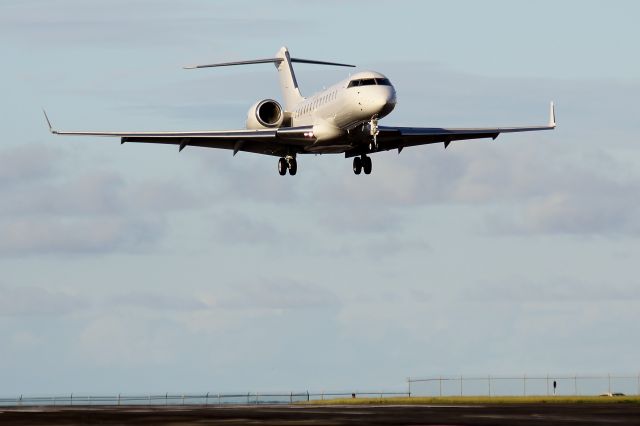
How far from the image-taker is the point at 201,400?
220 feet

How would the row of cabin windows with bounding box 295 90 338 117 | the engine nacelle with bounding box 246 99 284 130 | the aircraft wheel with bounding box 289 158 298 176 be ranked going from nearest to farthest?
the row of cabin windows with bounding box 295 90 338 117 < the aircraft wheel with bounding box 289 158 298 176 < the engine nacelle with bounding box 246 99 284 130

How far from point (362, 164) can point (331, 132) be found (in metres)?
4.07

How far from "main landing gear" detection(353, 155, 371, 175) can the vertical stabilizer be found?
18.6m

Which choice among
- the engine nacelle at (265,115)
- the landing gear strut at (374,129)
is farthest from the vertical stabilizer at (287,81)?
the landing gear strut at (374,129)

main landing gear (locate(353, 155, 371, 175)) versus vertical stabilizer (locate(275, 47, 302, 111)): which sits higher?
vertical stabilizer (locate(275, 47, 302, 111))

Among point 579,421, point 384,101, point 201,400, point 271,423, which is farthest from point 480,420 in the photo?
point 201,400

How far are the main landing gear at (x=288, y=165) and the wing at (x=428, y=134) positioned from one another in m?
2.91

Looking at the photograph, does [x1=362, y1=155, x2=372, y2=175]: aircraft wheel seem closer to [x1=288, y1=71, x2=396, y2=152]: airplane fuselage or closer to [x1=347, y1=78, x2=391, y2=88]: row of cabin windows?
[x1=288, y1=71, x2=396, y2=152]: airplane fuselage

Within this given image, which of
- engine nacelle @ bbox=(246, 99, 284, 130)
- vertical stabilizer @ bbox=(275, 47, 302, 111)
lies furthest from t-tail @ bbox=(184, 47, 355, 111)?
engine nacelle @ bbox=(246, 99, 284, 130)

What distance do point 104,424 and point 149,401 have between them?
36.8 m

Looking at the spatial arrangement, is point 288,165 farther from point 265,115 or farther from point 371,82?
point 371,82

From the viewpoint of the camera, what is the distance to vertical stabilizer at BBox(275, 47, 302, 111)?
7612 centimetres

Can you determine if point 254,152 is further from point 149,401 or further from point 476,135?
point 149,401

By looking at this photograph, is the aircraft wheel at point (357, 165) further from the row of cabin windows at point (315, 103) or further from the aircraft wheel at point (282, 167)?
the aircraft wheel at point (282, 167)
